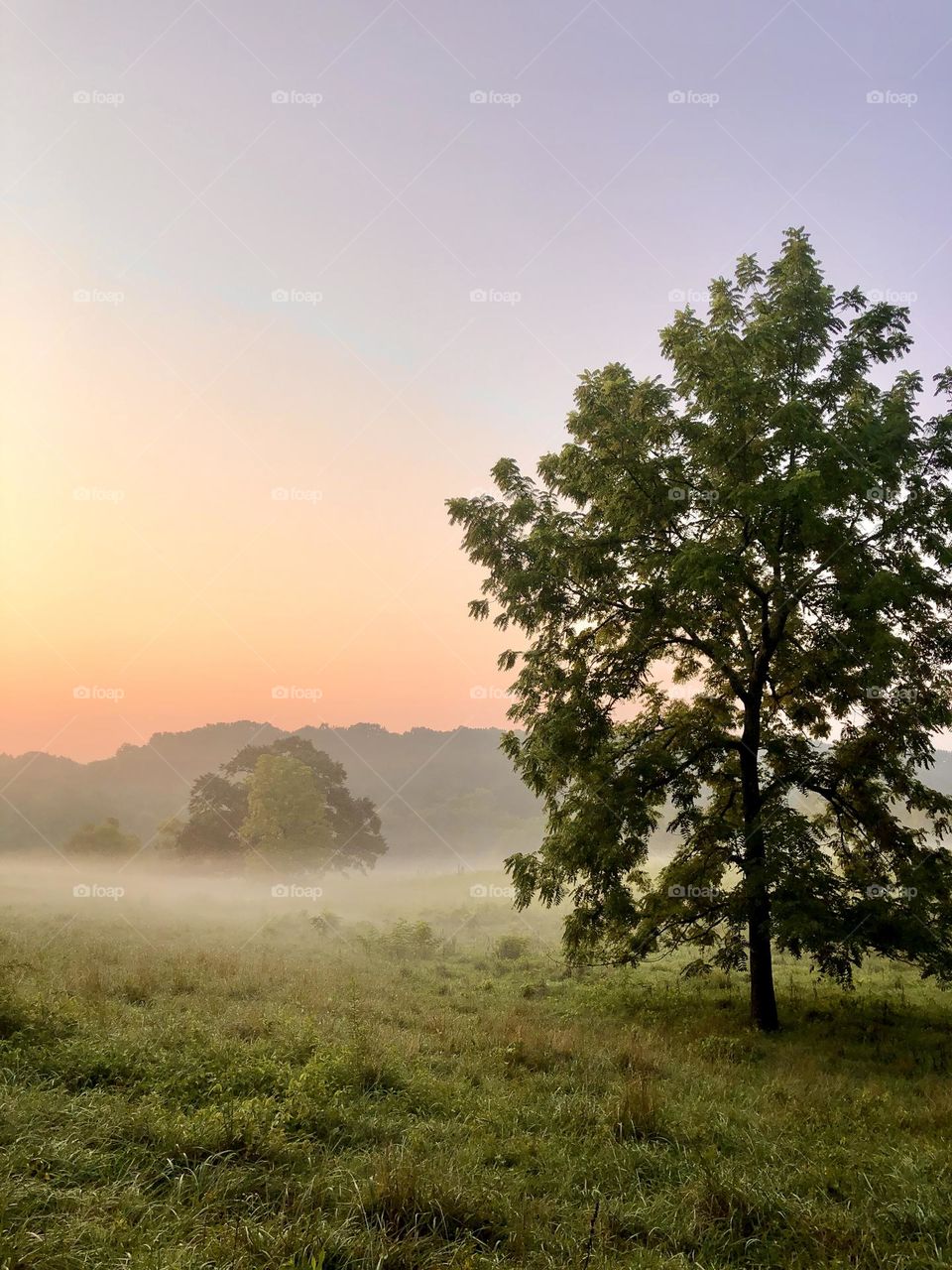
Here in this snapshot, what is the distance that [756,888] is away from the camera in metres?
10.9

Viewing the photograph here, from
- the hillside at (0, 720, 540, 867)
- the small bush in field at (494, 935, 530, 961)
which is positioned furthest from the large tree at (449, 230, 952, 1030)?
the hillside at (0, 720, 540, 867)

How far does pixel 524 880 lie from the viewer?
472 inches

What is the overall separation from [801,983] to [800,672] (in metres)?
8.11

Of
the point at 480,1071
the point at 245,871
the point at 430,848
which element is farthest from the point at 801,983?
the point at 430,848

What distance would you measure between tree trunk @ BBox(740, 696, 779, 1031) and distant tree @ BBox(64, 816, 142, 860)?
165ft

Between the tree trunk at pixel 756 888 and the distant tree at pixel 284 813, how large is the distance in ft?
105

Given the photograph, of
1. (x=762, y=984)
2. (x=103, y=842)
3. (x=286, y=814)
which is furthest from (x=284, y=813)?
(x=762, y=984)

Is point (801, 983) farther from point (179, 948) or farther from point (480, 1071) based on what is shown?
point (179, 948)

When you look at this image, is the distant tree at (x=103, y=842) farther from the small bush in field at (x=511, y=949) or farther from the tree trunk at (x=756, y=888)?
the tree trunk at (x=756, y=888)

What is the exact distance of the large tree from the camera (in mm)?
10859

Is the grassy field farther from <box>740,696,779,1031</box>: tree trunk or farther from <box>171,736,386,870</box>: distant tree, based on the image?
<box>171,736,386,870</box>: distant tree

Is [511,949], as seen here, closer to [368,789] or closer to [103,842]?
[103,842]

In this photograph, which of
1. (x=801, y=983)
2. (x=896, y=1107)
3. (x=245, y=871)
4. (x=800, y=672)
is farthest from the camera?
(x=245, y=871)

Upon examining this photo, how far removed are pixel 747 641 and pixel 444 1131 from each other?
971 centimetres
